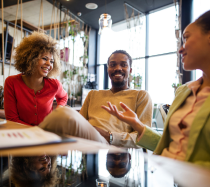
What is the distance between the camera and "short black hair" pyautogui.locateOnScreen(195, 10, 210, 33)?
0.70m

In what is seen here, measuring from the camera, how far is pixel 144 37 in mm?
6188

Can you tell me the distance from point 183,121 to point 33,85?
1.55m

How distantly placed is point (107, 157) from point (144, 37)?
20.7 feet

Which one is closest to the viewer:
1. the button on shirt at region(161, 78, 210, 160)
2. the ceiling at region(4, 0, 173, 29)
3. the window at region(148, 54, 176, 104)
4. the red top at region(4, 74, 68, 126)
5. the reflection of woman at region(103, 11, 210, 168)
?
the reflection of woman at region(103, 11, 210, 168)

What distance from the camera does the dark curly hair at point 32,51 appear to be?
1.83 m

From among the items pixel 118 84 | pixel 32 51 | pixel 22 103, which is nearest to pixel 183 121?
pixel 118 84

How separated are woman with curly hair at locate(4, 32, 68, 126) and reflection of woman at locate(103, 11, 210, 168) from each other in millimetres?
1314

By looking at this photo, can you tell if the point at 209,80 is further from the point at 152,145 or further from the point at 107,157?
the point at 107,157

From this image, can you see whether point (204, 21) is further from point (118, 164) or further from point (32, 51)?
point (32, 51)

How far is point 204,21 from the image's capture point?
0.72 m

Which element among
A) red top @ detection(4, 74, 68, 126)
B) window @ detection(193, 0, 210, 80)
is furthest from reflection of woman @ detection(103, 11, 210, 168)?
window @ detection(193, 0, 210, 80)

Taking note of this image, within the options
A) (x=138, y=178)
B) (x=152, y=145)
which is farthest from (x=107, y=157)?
(x=152, y=145)

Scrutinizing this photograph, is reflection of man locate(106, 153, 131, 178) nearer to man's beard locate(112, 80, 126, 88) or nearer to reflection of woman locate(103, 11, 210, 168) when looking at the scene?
reflection of woman locate(103, 11, 210, 168)

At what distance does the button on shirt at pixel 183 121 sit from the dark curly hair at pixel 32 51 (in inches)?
62.0
